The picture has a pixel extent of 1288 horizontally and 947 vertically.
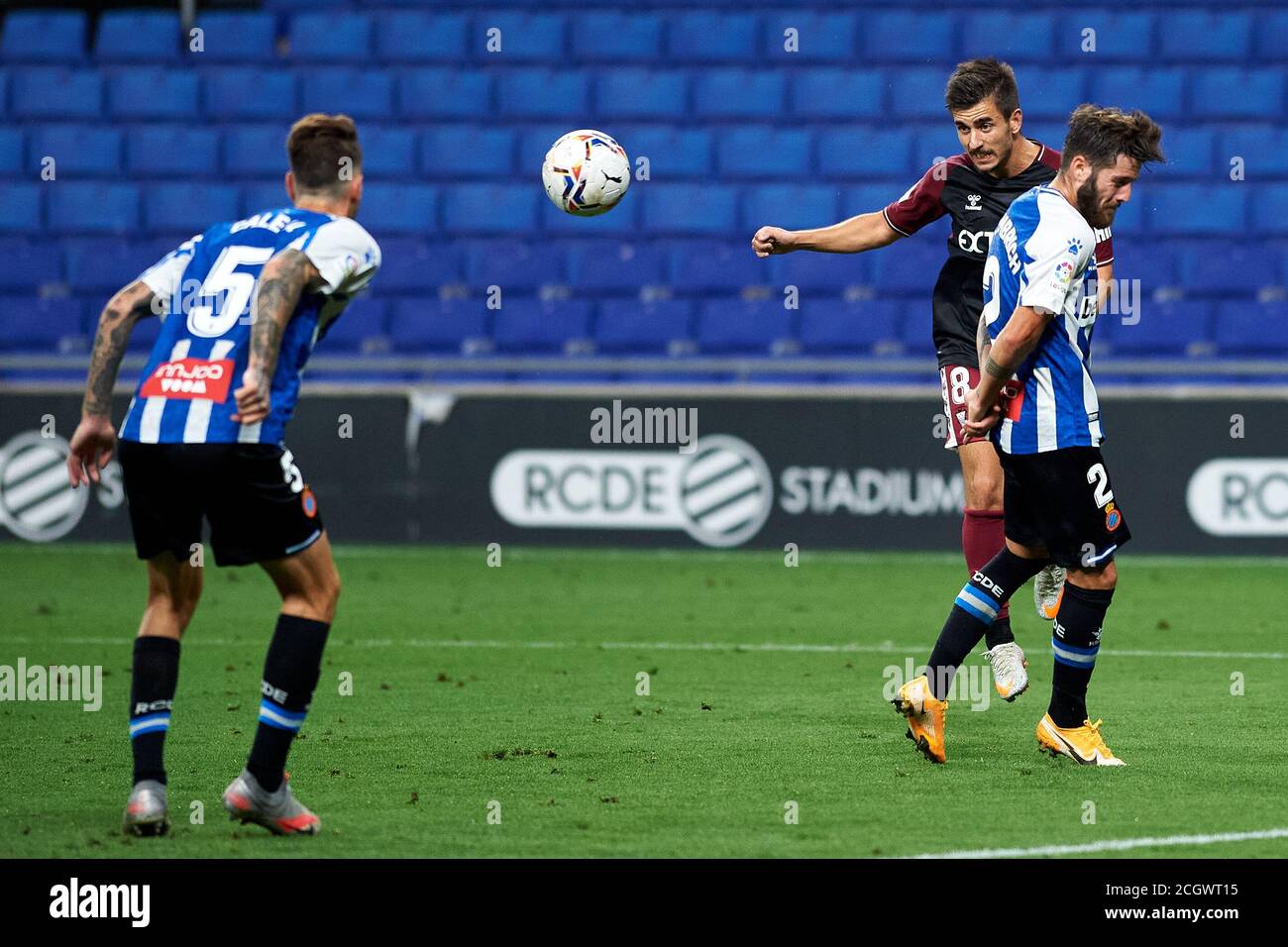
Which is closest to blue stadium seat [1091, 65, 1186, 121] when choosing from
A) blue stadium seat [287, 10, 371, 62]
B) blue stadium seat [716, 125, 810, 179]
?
blue stadium seat [716, 125, 810, 179]

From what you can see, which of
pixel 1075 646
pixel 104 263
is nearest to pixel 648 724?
pixel 1075 646


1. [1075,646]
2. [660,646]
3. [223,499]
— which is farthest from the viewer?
[660,646]

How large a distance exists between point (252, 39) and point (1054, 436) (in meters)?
13.5

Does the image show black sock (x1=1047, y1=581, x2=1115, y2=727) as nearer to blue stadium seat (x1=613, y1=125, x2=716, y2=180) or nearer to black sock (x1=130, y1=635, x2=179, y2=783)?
black sock (x1=130, y1=635, x2=179, y2=783)

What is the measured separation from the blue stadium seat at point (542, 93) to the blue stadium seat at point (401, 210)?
A: 3.83 ft

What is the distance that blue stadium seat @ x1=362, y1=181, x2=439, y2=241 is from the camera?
16141 mm

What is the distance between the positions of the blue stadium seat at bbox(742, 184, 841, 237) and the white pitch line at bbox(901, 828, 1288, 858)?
36.4ft

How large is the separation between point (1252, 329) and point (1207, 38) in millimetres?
3282

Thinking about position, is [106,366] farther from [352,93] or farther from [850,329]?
[352,93]

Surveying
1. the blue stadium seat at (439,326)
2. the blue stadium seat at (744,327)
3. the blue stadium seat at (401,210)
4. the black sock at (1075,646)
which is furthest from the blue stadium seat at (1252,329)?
the black sock at (1075,646)

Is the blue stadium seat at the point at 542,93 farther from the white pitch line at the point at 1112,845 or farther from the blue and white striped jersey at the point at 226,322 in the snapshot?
the white pitch line at the point at 1112,845

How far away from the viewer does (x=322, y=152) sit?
4.83m

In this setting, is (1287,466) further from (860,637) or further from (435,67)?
(435,67)
